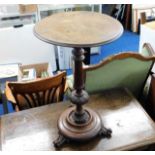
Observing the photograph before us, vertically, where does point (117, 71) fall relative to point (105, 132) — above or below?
Result: above

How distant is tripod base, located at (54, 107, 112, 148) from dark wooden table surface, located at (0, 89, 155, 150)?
29 millimetres

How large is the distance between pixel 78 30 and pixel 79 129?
1.55ft

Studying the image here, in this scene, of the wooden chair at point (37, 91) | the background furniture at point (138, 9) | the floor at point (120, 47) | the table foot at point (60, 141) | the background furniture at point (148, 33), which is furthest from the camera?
the background furniture at point (138, 9)

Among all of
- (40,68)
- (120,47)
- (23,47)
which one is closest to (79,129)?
(40,68)

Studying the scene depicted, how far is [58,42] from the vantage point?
0.91 metres

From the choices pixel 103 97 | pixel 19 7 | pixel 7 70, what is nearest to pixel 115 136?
pixel 103 97

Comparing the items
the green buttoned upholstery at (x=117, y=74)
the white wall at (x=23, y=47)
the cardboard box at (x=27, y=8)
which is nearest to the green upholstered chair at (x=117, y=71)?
the green buttoned upholstery at (x=117, y=74)

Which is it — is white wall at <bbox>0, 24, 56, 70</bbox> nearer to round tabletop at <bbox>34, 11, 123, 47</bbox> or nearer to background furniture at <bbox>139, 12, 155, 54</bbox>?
background furniture at <bbox>139, 12, 155, 54</bbox>

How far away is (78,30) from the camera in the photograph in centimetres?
99

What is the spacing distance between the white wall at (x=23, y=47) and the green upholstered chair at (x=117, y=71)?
145 centimetres

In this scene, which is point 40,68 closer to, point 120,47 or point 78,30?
Result: point 120,47

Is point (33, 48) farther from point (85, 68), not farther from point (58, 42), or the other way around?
point (58, 42)

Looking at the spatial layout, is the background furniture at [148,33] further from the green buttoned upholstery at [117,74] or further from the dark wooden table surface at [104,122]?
the dark wooden table surface at [104,122]

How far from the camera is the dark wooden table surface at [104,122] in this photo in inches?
45.7
